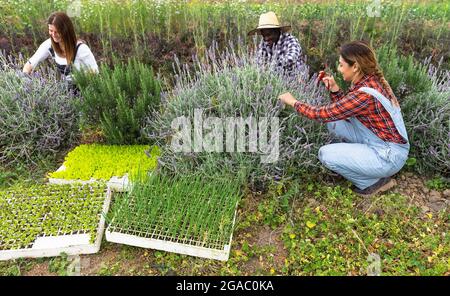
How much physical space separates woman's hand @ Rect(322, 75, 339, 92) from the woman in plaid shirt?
0.27 m

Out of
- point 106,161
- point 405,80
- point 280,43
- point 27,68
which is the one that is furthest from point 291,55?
point 27,68

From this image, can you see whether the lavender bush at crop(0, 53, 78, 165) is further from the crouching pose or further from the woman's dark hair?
the woman's dark hair

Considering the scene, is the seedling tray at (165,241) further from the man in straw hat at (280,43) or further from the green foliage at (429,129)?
the man in straw hat at (280,43)

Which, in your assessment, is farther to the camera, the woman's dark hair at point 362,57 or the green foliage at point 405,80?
the green foliage at point 405,80

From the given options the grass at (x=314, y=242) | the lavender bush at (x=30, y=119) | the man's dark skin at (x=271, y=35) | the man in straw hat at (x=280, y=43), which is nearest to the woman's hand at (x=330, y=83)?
the man in straw hat at (x=280, y=43)

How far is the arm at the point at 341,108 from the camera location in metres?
2.53

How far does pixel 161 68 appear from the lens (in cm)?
460

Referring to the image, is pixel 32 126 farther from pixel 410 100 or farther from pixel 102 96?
pixel 410 100

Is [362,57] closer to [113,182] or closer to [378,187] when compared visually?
[378,187]

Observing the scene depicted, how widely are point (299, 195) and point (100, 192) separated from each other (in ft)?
4.91

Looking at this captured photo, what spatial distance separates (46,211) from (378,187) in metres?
2.47

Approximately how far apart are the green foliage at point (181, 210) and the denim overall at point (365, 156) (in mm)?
735

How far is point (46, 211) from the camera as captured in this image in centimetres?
266

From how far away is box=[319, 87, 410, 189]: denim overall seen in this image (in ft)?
8.75
